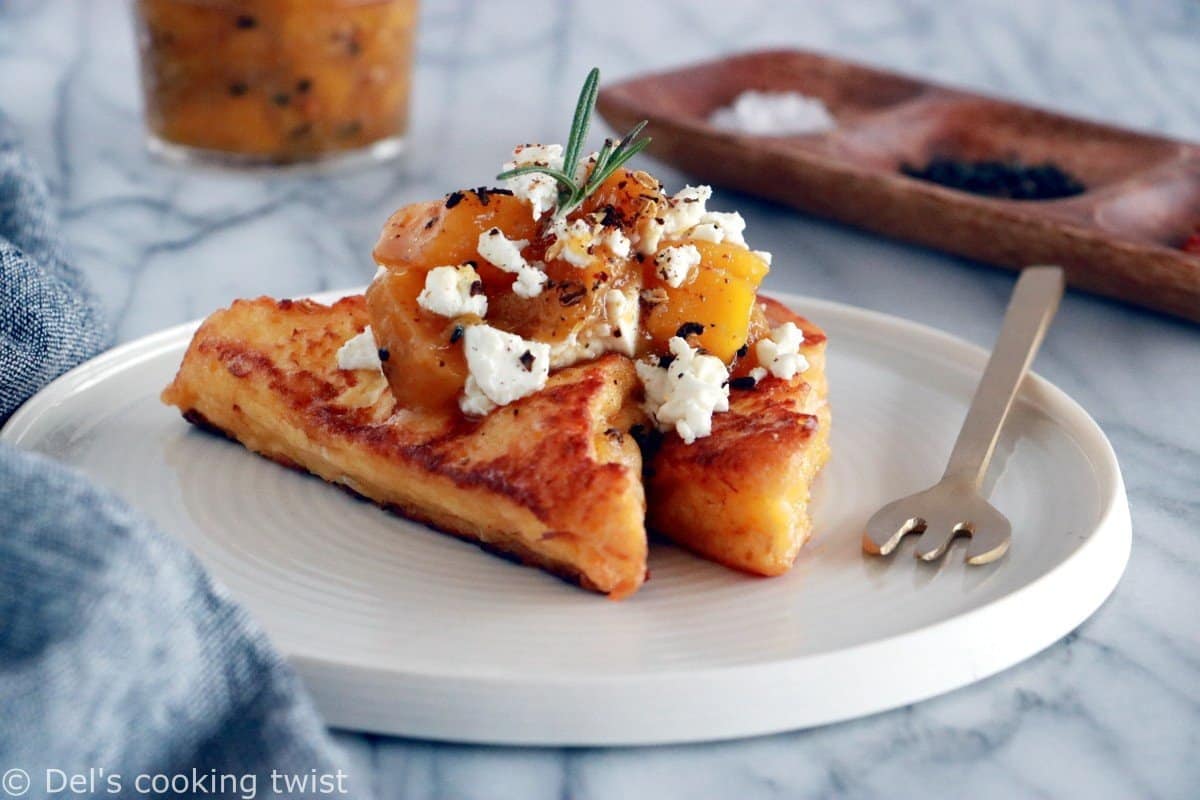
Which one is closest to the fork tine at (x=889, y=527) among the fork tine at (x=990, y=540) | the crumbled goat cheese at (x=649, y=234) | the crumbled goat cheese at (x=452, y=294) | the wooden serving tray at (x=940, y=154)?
the fork tine at (x=990, y=540)

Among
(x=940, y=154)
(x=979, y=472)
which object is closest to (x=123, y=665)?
(x=979, y=472)

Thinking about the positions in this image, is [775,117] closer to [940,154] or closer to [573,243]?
[940,154]

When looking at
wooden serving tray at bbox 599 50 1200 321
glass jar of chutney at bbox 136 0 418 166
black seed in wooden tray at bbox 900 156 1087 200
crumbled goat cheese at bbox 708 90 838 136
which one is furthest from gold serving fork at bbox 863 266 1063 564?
glass jar of chutney at bbox 136 0 418 166

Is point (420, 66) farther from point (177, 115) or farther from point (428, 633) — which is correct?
point (428, 633)

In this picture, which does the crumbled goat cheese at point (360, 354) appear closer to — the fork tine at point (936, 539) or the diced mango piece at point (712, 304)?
the diced mango piece at point (712, 304)

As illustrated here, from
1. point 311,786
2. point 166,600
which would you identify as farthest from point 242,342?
point 311,786

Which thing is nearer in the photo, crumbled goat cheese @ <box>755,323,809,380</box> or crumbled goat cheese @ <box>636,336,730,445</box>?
crumbled goat cheese @ <box>636,336,730,445</box>

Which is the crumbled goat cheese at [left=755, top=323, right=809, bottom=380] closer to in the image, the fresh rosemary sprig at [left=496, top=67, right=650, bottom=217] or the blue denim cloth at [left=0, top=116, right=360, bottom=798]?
Answer: the fresh rosemary sprig at [left=496, top=67, right=650, bottom=217]
